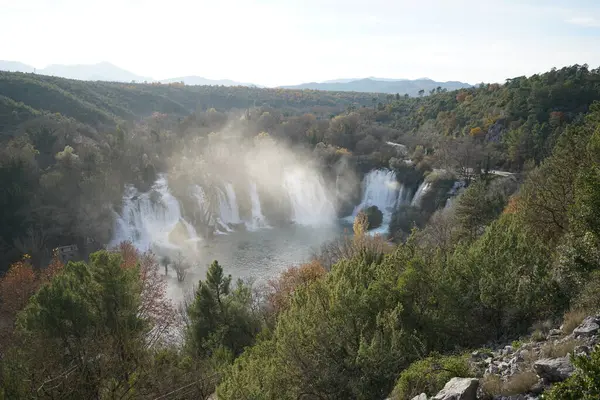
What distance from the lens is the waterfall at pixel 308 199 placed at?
57.2 metres

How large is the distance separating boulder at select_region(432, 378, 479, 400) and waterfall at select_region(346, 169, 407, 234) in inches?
1766

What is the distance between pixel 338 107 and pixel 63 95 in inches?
2921

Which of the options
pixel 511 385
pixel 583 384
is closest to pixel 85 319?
pixel 511 385

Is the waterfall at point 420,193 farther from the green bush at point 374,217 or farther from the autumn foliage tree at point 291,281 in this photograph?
the autumn foliage tree at point 291,281

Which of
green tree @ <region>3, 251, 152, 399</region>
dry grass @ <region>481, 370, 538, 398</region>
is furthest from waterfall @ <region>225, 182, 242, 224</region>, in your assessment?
dry grass @ <region>481, 370, 538, 398</region>

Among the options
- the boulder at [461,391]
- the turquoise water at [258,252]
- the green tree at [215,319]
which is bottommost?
the turquoise water at [258,252]

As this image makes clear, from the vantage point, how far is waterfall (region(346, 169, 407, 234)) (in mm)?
54156

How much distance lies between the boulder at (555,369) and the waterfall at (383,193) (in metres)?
45.0

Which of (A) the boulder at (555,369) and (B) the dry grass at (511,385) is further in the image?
(B) the dry grass at (511,385)

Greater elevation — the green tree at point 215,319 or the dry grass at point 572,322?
the dry grass at point 572,322

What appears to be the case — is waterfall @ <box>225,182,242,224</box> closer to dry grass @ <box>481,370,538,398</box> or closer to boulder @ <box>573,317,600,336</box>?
boulder @ <box>573,317,600,336</box>

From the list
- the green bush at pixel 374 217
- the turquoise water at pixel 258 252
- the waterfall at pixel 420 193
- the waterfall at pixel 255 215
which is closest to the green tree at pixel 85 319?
the turquoise water at pixel 258 252

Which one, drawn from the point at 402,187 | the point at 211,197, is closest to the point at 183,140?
the point at 211,197

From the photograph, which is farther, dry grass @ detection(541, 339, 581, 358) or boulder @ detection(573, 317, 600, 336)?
boulder @ detection(573, 317, 600, 336)
